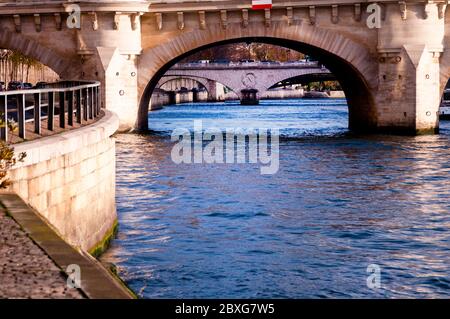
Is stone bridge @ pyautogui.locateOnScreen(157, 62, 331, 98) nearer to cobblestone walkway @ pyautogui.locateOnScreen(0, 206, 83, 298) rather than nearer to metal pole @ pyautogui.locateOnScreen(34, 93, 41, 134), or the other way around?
metal pole @ pyautogui.locateOnScreen(34, 93, 41, 134)

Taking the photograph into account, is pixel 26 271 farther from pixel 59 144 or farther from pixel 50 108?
pixel 50 108

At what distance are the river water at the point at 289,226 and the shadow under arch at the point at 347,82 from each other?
814 cm

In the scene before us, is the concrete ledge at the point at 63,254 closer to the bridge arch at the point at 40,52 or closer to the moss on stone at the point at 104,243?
the moss on stone at the point at 104,243

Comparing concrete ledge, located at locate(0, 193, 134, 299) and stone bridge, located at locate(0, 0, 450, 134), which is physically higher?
stone bridge, located at locate(0, 0, 450, 134)

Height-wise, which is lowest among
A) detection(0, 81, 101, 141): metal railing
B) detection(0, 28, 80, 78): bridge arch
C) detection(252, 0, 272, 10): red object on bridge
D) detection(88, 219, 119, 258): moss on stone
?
detection(88, 219, 119, 258): moss on stone

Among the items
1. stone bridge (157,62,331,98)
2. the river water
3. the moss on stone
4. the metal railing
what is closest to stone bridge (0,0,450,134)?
the river water

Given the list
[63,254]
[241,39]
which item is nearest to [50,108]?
[63,254]

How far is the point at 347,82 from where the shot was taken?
1921 inches

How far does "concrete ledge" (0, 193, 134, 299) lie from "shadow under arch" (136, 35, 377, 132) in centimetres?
3247

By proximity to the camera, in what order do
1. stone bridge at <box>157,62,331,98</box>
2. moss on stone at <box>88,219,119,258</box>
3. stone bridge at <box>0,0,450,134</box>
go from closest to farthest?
moss on stone at <box>88,219,119,258</box>, stone bridge at <box>0,0,450,134</box>, stone bridge at <box>157,62,331,98</box>

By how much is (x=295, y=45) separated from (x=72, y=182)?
3330cm

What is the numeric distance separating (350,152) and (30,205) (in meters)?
24.3

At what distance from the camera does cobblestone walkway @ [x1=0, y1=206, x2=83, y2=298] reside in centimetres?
834
